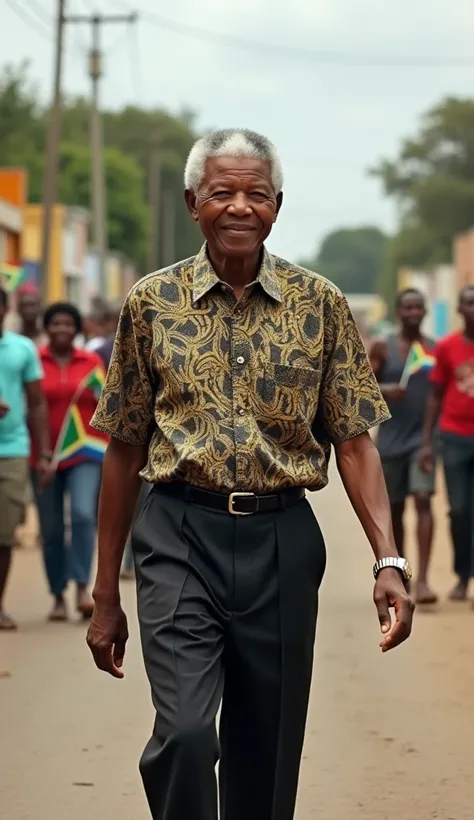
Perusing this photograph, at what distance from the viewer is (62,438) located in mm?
11445

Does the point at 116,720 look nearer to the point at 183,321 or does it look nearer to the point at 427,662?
the point at 427,662

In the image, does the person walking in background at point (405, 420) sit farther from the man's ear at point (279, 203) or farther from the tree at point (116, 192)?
the tree at point (116, 192)

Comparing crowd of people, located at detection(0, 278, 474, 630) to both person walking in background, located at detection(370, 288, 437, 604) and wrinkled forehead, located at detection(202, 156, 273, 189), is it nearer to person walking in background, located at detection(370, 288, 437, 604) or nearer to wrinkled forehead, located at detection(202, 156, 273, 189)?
person walking in background, located at detection(370, 288, 437, 604)

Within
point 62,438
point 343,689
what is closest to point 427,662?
point 343,689

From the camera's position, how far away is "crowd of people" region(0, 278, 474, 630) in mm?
10961

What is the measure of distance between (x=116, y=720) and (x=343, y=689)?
49.2 inches

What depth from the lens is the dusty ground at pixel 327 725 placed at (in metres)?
6.63

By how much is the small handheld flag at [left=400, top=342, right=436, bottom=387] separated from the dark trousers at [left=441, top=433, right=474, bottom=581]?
1.42 feet

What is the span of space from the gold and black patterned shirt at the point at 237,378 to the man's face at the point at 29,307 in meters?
9.17

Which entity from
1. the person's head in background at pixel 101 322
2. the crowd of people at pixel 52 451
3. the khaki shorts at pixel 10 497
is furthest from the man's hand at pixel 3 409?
the person's head in background at pixel 101 322

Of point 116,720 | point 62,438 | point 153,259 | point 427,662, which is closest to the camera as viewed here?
point 116,720

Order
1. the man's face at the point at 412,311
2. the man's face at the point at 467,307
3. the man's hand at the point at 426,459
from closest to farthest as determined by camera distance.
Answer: the man's face at the point at 467,307 → the man's hand at the point at 426,459 → the man's face at the point at 412,311

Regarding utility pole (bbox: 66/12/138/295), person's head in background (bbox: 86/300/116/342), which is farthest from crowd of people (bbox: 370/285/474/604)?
utility pole (bbox: 66/12/138/295)

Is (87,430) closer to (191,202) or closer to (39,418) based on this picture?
(39,418)
